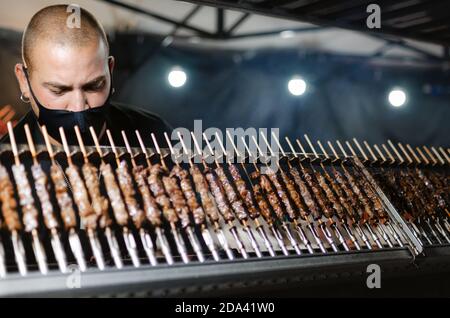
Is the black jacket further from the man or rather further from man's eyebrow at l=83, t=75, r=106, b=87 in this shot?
man's eyebrow at l=83, t=75, r=106, b=87

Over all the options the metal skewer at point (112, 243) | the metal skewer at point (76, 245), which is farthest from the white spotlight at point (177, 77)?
the metal skewer at point (76, 245)

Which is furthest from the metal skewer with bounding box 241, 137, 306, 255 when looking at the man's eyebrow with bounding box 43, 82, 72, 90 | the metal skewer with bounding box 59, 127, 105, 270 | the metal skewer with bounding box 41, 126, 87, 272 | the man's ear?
the man's ear

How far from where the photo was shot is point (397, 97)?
31.1 feet

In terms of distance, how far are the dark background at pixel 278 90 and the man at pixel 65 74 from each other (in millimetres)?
1561

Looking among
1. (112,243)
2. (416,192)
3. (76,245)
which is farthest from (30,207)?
(416,192)

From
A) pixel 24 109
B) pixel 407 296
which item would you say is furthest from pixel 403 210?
pixel 24 109

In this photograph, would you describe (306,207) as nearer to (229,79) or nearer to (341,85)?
(229,79)

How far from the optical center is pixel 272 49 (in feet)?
27.4

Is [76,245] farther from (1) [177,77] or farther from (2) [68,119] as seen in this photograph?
(1) [177,77]

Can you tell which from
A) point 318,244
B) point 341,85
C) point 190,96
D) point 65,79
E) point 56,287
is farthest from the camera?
point 341,85

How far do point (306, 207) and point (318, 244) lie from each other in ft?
1.22

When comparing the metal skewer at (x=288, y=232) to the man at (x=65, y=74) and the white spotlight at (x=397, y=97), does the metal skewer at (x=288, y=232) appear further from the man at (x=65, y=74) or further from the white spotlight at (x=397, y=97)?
the white spotlight at (x=397, y=97)

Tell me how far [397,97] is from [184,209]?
24.2 feet

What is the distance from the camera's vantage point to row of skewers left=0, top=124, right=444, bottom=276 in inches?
103
